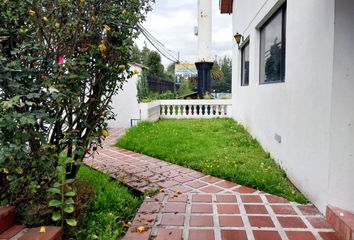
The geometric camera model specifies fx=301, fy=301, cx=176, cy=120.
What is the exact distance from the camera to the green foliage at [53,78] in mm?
2299

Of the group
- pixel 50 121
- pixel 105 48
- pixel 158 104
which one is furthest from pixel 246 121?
pixel 50 121

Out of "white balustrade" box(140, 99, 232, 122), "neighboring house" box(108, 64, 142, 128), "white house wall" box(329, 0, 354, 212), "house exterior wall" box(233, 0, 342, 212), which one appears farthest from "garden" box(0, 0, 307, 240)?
"white balustrade" box(140, 99, 232, 122)

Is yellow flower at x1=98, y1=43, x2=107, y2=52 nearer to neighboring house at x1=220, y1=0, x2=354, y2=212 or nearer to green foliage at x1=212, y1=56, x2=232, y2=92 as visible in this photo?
neighboring house at x1=220, y1=0, x2=354, y2=212

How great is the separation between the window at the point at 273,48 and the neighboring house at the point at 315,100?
0.6 inches

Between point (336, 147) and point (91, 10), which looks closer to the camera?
point (336, 147)

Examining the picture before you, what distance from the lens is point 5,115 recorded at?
6.99 ft

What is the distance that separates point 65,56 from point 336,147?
2.61 meters

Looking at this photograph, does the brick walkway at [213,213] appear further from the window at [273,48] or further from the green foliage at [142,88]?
the green foliage at [142,88]

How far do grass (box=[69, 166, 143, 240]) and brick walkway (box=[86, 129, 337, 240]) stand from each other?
0.47 feet

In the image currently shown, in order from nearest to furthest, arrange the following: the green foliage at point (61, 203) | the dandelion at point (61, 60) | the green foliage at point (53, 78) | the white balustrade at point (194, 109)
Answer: the green foliage at point (53, 78), the green foliage at point (61, 203), the dandelion at point (61, 60), the white balustrade at point (194, 109)

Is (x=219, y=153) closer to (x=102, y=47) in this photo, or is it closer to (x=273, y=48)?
(x=273, y=48)

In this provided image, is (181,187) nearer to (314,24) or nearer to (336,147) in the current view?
(336,147)

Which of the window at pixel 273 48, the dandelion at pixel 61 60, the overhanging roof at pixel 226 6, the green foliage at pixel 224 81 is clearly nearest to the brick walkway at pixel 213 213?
the dandelion at pixel 61 60

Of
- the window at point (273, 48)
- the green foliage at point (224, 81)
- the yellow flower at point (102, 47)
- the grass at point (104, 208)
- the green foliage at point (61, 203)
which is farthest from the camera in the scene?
the green foliage at point (224, 81)
